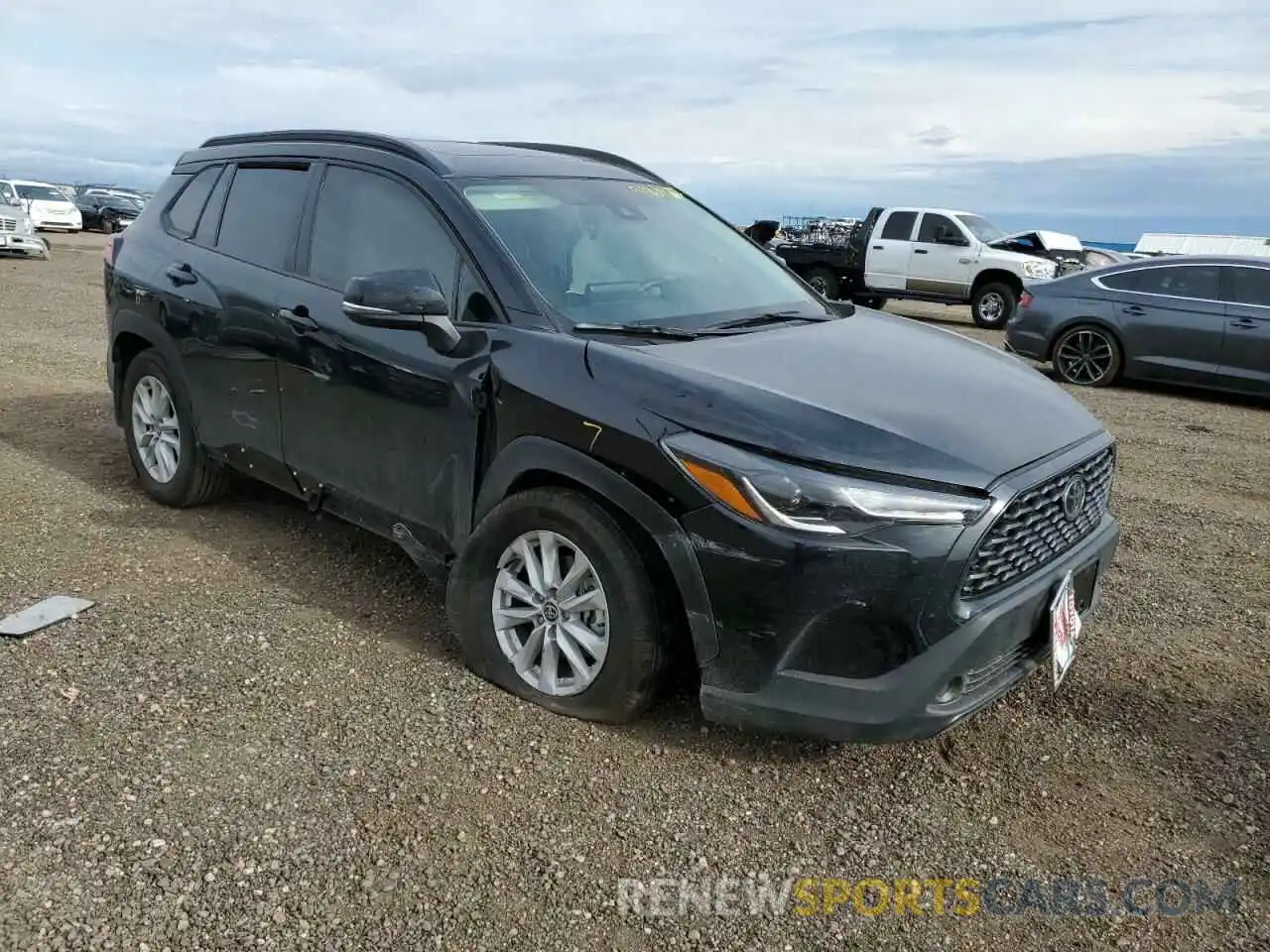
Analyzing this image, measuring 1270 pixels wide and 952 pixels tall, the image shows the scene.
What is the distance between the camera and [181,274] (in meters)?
4.80

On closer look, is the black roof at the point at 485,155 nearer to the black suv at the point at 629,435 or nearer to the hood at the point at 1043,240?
the black suv at the point at 629,435

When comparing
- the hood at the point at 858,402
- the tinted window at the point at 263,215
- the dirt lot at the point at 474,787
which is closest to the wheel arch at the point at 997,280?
the dirt lot at the point at 474,787

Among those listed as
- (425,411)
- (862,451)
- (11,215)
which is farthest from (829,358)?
(11,215)

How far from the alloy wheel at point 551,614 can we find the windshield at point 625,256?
2.58 feet

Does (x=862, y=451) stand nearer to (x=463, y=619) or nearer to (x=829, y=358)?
(x=829, y=358)

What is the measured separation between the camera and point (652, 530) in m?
2.89

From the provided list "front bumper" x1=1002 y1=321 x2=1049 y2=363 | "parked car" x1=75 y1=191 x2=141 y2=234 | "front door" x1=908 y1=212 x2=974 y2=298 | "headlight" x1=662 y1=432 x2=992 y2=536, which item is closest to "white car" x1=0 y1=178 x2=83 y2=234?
"parked car" x1=75 y1=191 x2=141 y2=234

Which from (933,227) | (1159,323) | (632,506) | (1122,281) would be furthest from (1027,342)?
(632,506)

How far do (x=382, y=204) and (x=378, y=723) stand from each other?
192cm

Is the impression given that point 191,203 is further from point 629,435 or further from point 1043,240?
point 1043,240

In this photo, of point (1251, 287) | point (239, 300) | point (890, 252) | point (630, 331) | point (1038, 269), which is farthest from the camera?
point (890, 252)

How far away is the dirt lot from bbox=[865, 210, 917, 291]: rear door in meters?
14.0

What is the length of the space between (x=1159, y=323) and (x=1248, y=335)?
767 mm

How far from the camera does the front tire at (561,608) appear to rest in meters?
3.00
